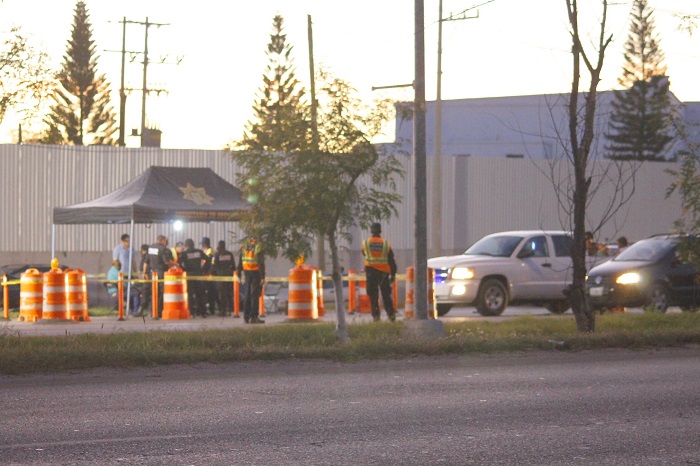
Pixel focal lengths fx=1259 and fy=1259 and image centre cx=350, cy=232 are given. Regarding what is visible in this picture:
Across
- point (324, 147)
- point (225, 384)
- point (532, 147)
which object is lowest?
point (225, 384)

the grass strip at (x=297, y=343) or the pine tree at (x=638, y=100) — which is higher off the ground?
the pine tree at (x=638, y=100)

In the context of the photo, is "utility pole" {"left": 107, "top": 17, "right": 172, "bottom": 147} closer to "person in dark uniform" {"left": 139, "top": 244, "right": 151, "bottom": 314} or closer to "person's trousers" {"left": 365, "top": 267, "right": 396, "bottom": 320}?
"person in dark uniform" {"left": 139, "top": 244, "right": 151, "bottom": 314}

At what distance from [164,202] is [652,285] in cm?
1074

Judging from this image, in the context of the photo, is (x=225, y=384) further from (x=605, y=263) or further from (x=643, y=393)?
(x=605, y=263)

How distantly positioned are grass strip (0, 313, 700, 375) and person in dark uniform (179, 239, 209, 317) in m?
8.78

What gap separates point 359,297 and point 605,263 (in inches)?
231

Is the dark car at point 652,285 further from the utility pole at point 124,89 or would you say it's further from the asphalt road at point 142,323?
the utility pole at point 124,89

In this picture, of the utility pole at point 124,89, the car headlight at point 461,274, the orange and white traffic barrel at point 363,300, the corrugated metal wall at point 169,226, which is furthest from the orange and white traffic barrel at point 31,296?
the utility pole at point 124,89

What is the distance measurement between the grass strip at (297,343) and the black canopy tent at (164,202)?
382 inches

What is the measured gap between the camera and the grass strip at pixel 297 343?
13.9 metres

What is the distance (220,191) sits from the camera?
29.4 metres

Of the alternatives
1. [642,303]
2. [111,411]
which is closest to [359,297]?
[642,303]

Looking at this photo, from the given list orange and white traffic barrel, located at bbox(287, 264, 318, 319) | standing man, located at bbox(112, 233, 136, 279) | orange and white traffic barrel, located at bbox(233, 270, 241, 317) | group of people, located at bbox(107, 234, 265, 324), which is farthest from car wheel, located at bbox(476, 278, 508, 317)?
standing man, located at bbox(112, 233, 136, 279)

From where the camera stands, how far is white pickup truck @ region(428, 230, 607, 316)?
981 inches
